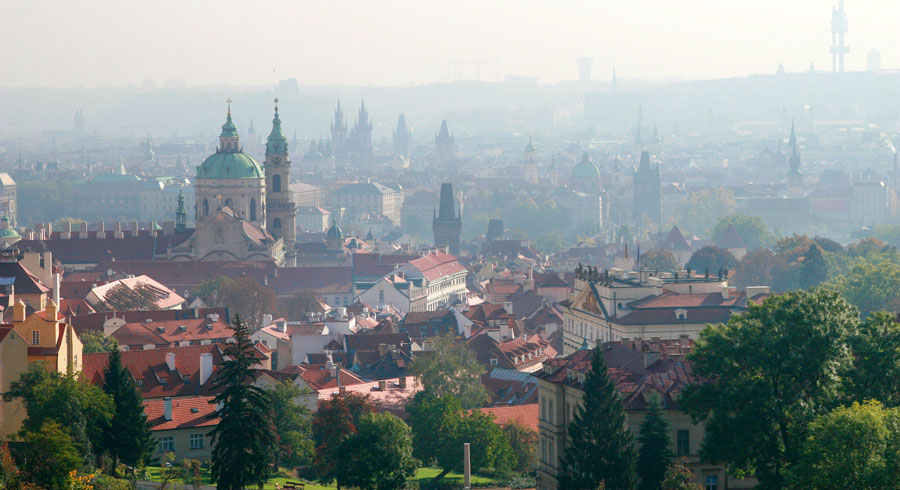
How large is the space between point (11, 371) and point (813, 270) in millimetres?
72621

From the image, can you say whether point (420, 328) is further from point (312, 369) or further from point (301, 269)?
point (301, 269)

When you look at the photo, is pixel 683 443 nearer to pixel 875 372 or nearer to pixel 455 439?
pixel 875 372

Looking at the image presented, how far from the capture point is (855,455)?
4422 cm

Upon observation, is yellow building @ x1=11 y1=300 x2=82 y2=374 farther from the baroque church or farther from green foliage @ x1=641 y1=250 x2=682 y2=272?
green foliage @ x1=641 y1=250 x2=682 y2=272

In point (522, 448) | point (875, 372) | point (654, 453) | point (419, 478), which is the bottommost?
point (419, 478)

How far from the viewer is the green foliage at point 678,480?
49656mm

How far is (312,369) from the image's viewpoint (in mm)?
73312

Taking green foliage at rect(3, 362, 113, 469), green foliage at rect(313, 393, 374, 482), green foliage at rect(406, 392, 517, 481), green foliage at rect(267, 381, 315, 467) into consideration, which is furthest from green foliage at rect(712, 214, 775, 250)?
green foliage at rect(3, 362, 113, 469)

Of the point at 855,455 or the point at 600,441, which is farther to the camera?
the point at 600,441

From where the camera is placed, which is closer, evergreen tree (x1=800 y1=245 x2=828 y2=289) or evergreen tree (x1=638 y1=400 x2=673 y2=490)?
evergreen tree (x1=638 y1=400 x2=673 y2=490)

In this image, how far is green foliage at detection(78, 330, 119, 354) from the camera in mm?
71812

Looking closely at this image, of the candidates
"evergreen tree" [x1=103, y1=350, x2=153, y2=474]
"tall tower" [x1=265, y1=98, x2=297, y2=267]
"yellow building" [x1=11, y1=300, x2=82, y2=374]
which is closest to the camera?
"evergreen tree" [x1=103, y1=350, x2=153, y2=474]

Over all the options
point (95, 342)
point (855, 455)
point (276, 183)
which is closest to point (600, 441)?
point (855, 455)

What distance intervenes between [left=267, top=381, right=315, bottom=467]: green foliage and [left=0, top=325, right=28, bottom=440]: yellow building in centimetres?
671
